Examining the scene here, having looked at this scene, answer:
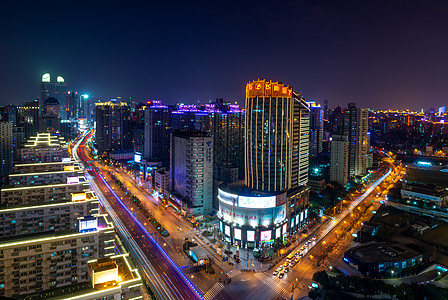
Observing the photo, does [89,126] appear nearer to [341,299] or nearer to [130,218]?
[130,218]

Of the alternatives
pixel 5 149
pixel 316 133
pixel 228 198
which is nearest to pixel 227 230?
pixel 228 198

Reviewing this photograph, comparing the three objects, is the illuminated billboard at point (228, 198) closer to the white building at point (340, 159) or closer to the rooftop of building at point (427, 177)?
the white building at point (340, 159)

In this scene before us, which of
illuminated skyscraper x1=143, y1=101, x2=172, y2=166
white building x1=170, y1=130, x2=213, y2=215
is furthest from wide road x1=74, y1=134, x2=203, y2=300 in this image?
illuminated skyscraper x1=143, y1=101, x2=172, y2=166

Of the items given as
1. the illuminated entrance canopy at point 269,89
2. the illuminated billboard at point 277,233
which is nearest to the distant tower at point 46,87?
the illuminated entrance canopy at point 269,89

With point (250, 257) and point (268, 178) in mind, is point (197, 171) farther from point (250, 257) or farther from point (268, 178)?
point (250, 257)

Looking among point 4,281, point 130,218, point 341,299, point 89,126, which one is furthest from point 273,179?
point 89,126
